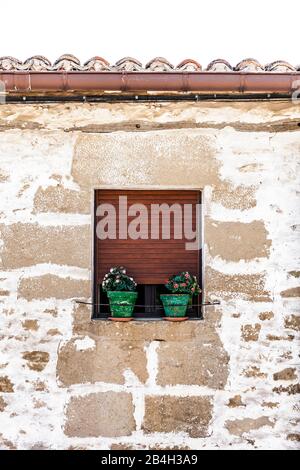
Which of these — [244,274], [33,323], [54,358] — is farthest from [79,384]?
[244,274]

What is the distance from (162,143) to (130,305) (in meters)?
1.28

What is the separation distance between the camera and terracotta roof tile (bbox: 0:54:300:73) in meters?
4.18

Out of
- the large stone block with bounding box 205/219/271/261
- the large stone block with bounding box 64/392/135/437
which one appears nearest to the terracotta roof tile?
the large stone block with bounding box 205/219/271/261

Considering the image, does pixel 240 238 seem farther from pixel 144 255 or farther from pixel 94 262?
pixel 94 262

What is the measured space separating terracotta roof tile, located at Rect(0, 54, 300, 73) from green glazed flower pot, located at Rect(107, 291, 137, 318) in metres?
1.62

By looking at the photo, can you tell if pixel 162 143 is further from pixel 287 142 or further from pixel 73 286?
pixel 73 286

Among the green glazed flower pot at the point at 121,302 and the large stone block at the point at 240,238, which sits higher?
the large stone block at the point at 240,238

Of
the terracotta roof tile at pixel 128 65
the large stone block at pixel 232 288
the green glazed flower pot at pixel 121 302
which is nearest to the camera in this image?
the terracotta roof tile at pixel 128 65

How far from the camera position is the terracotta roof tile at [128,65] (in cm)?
418

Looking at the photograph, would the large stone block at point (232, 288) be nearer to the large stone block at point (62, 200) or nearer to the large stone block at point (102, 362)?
the large stone block at point (102, 362)

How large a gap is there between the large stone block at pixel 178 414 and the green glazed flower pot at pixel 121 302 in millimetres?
661

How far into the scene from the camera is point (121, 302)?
4375 millimetres

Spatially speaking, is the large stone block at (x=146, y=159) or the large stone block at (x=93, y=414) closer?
the large stone block at (x=93, y=414)

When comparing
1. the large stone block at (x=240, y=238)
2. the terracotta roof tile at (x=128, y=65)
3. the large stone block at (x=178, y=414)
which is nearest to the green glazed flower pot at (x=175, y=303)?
the large stone block at (x=240, y=238)
